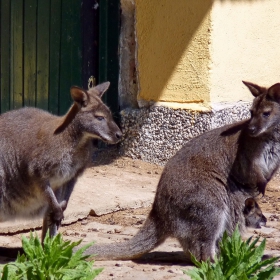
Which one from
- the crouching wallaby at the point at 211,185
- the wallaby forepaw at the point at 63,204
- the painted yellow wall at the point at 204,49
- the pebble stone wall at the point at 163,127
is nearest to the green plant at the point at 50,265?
the crouching wallaby at the point at 211,185

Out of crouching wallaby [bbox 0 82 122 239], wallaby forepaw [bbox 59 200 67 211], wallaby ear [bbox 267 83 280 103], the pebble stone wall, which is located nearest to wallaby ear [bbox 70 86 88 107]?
crouching wallaby [bbox 0 82 122 239]

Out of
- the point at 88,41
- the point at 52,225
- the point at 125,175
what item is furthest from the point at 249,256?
the point at 88,41

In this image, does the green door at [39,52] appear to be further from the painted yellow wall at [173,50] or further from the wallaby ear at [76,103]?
the wallaby ear at [76,103]

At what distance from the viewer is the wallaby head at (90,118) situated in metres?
6.25

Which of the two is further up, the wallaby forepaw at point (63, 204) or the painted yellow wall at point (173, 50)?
the painted yellow wall at point (173, 50)

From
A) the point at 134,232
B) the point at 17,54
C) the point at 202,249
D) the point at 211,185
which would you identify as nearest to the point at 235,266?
the point at 202,249

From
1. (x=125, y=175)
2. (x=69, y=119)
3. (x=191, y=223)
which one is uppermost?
(x=69, y=119)

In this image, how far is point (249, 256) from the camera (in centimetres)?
470

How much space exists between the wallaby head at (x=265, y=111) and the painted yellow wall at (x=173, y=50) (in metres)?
2.04

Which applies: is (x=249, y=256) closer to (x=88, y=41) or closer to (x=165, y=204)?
(x=165, y=204)

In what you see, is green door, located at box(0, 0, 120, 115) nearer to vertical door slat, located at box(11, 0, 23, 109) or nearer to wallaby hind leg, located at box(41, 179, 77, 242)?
vertical door slat, located at box(11, 0, 23, 109)

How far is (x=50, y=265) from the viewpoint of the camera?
4500mm

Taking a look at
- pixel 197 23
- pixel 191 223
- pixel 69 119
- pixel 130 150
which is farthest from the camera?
pixel 130 150

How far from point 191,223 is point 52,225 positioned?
111 centimetres
